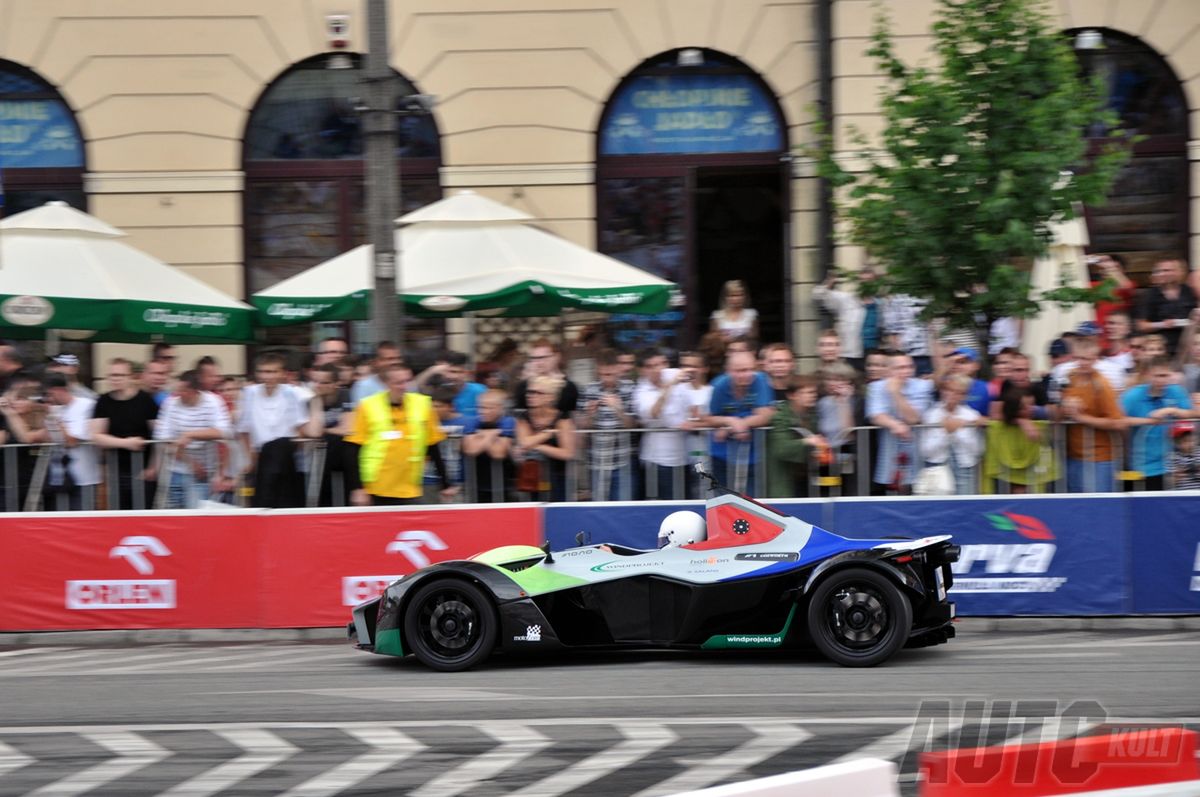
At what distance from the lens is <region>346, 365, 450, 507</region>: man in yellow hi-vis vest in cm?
1175

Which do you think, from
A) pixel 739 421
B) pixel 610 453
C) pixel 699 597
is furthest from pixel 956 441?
pixel 699 597

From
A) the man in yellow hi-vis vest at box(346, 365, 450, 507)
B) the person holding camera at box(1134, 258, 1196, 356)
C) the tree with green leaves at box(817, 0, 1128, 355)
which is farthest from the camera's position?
the person holding camera at box(1134, 258, 1196, 356)

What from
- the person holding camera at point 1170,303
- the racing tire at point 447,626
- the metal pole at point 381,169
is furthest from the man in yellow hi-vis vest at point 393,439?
the person holding camera at point 1170,303

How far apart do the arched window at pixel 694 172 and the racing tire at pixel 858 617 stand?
9.20 metres

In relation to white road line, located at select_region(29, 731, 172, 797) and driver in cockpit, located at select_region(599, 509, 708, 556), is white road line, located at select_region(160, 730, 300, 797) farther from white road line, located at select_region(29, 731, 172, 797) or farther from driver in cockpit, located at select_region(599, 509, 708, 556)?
driver in cockpit, located at select_region(599, 509, 708, 556)

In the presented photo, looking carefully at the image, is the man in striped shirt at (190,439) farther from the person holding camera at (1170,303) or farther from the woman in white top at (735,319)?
the person holding camera at (1170,303)

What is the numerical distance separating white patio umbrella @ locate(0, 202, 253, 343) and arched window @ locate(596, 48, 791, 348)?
17.4 ft

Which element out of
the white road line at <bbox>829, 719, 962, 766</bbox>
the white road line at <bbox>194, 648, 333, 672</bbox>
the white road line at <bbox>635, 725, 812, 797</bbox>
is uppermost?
the white road line at <bbox>829, 719, 962, 766</bbox>

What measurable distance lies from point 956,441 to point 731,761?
5.41 metres

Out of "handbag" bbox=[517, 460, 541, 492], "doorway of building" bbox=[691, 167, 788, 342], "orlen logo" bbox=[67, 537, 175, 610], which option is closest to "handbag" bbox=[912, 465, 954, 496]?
"handbag" bbox=[517, 460, 541, 492]

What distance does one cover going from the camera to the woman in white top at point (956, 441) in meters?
11.9

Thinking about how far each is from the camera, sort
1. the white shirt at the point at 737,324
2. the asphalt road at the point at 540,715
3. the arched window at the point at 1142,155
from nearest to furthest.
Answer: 1. the asphalt road at the point at 540,715
2. the white shirt at the point at 737,324
3. the arched window at the point at 1142,155

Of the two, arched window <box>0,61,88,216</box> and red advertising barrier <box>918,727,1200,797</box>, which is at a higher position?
arched window <box>0,61,88,216</box>

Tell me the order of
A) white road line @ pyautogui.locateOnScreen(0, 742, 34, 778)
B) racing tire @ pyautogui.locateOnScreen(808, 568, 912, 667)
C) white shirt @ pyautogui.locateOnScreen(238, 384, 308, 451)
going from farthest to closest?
white shirt @ pyautogui.locateOnScreen(238, 384, 308, 451) → racing tire @ pyautogui.locateOnScreen(808, 568, 912, 667) → white road line @ pyautogui.locateOnScreen(0, 742, 34, 778)
